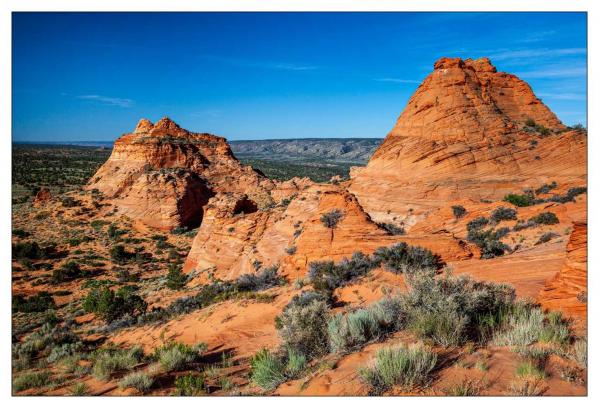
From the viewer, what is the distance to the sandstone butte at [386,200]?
962 cm

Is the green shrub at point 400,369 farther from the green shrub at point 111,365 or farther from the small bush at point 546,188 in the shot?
the small bush at point 546,188

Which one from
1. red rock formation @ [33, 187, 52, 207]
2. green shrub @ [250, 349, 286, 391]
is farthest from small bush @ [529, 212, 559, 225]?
red rock formation @ [33, 187, 52, 207]

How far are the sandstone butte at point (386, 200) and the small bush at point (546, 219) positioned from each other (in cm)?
39

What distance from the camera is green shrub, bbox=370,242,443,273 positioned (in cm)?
1137

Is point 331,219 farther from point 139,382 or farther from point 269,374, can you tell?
point 139,382

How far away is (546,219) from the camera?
19.1 metres

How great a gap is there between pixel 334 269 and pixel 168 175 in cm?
3194

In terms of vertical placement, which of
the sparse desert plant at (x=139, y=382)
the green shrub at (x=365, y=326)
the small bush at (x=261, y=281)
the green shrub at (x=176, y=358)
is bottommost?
the small bush at (x=261, y=281)

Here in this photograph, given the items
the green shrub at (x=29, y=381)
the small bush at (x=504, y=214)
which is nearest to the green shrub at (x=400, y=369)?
the green shrub at (x=29, y=381)

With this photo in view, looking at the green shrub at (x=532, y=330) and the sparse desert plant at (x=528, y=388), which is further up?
the green shrub at (x=532, y=330)

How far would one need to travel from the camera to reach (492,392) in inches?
164

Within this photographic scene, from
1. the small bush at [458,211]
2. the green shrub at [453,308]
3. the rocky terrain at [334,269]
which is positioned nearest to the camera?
the rocky terrain at [334,269]

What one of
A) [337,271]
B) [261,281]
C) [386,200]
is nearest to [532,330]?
[337,271]

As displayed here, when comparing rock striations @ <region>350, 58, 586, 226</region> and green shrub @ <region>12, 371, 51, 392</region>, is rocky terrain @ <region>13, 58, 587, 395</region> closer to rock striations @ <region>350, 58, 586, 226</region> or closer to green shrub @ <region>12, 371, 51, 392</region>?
green shrub @ <region>12, 371, 51, 392</region>
